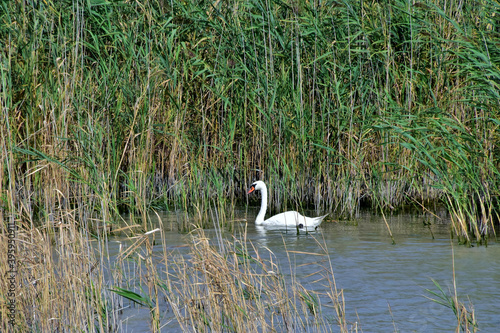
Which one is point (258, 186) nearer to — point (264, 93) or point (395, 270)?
point (264, 93)

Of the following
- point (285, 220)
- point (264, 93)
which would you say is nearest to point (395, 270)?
point (285, 220)

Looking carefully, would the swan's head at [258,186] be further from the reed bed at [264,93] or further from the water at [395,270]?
the water at [395,270]

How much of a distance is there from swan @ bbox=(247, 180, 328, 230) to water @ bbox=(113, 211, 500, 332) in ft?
0.36

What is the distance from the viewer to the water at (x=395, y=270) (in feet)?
14.2

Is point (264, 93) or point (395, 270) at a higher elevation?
point (264, 93)

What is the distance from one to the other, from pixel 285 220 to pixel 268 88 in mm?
1397

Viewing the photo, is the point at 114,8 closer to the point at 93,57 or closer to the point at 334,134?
the point at 93,57

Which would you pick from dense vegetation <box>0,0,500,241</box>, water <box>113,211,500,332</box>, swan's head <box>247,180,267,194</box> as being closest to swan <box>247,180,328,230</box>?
swan's head <box>247,180,267,194</box>

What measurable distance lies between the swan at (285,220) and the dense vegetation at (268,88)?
0.77 feet

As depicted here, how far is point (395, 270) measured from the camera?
17.8ft

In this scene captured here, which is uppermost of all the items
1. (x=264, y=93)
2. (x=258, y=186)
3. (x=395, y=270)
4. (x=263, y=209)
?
(x=264, y=93)

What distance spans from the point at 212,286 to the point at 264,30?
160 inches

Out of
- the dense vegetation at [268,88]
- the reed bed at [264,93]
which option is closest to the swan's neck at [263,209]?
the reed bed at [264,93]

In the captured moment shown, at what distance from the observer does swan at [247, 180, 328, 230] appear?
662 cm
